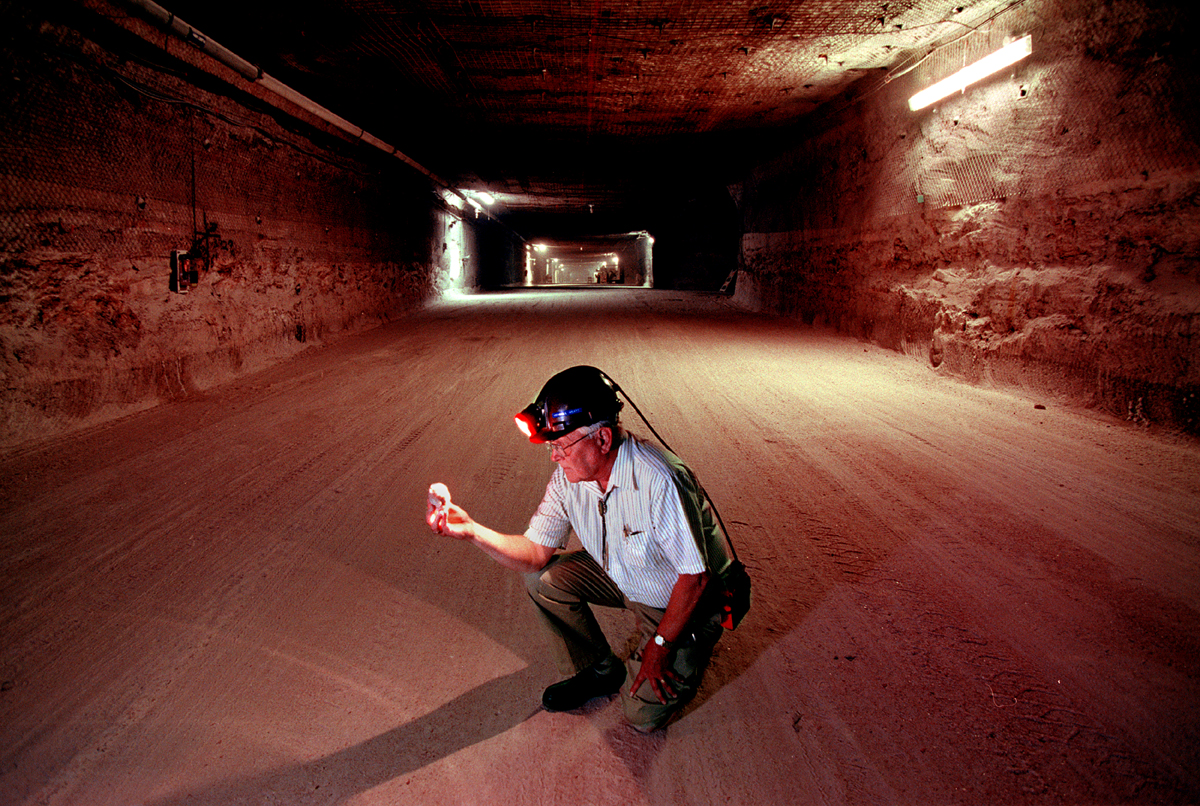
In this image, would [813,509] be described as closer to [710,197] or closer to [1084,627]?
[1084,627]

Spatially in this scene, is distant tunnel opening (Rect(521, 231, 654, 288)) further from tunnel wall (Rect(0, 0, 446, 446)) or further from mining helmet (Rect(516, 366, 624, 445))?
mining helmet (Rect(516, 366, 624, 445))

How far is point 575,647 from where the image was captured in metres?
2.19

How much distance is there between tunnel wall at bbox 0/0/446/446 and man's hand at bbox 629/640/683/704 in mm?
5315

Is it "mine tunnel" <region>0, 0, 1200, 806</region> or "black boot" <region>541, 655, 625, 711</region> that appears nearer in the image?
"mine tunnel" <region>0, 0, 1200, 806</region>

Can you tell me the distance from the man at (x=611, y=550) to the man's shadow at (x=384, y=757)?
0.68ft

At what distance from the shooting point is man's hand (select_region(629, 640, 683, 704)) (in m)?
1.91

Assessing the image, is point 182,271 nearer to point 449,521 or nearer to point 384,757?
point 449,521

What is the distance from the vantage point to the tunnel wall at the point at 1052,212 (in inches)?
174

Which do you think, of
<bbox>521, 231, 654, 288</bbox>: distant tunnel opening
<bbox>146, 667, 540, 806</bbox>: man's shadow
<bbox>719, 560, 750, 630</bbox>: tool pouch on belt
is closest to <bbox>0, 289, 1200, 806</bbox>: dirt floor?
<bbox>146, 667, 540, 806</bbox>: man's shadow

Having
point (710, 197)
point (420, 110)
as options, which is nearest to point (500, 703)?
point (420, 110)

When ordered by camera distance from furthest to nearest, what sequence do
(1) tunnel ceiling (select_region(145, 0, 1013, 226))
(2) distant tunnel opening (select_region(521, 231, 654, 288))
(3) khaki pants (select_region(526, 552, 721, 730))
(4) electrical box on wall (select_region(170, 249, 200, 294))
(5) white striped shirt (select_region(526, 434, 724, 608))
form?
(2) distant tunnel opening (select_region(521, 231, 654, 288))
(4) electrical box on wall (select_region(170, 249, 200, 294))
(1) tunnel ceiling (select_region(145, 0, 1013, 226))
(3) khaki pants (select_region(526, 552, 721, 730))
(5) white striped shirt (select_region(526, 434, 724, 608))

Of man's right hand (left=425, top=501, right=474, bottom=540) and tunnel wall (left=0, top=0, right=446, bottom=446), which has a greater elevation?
tunnel wall (left=0, top=0, right=446, bottom=446)

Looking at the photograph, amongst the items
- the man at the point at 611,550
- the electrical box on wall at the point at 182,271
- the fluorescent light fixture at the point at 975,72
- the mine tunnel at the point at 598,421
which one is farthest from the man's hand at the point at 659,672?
the fluorescent light fixture at the point at 975,72

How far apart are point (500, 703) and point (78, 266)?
18.2 ft
